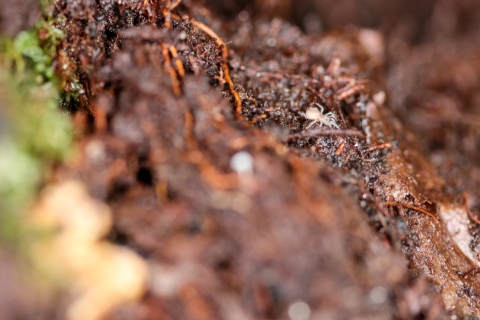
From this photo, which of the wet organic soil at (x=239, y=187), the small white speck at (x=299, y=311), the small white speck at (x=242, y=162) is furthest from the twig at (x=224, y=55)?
the small white speck at (x=299, y=311)

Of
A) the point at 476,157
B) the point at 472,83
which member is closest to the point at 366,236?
the point at 476,157

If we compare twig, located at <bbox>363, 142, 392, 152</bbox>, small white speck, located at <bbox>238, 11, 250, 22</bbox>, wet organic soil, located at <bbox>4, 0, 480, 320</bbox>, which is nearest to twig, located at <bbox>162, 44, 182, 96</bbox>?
wet organic soil, located at <bbox>4, 0, 480, 320</bbox>

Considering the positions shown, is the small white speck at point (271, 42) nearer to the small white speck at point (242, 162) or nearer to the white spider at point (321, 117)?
the white spider at point (321, 117)

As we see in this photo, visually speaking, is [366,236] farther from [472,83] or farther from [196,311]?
[472,83]

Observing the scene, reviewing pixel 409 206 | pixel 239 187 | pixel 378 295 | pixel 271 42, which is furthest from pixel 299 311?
pixel 271 42

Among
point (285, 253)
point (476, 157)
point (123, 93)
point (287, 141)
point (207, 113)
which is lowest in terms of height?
point (476, 157)

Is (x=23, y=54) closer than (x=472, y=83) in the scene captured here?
Yes
